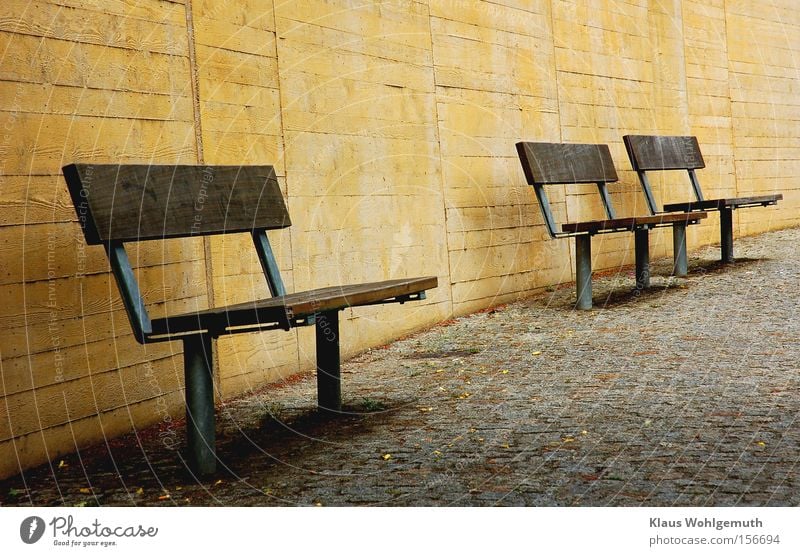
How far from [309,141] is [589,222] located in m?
2.13

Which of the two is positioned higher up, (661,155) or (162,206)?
(661,155)

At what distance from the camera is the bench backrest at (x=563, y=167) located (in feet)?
23.6

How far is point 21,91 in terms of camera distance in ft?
12.6

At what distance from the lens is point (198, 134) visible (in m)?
4.91

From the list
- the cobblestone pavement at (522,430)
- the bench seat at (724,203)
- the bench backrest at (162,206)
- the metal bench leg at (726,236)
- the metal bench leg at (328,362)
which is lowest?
the cobblestone pavement at (522,430)

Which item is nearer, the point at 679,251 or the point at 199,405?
the point at 199,405

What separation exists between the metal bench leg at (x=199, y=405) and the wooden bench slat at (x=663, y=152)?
575 cm

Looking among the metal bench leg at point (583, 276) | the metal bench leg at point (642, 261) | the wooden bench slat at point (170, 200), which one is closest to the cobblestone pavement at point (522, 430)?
the metal bench leg at point (583, 276)

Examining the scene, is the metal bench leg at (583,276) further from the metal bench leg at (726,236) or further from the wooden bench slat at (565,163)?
the metal bench leg at (726,236)

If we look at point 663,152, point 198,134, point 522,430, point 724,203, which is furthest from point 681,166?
point 522,430

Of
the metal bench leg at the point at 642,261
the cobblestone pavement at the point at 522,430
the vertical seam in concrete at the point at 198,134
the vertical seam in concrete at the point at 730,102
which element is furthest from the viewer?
the vertical seam in concrete at the point at 730,102

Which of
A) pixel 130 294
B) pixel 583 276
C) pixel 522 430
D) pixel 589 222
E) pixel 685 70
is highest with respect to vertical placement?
pixel 685 70

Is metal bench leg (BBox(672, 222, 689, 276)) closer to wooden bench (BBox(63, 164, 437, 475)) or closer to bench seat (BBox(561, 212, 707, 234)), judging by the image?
bench seat (BBox(561, 212, 707, 234))

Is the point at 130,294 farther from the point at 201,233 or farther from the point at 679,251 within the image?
the point at 679,251
